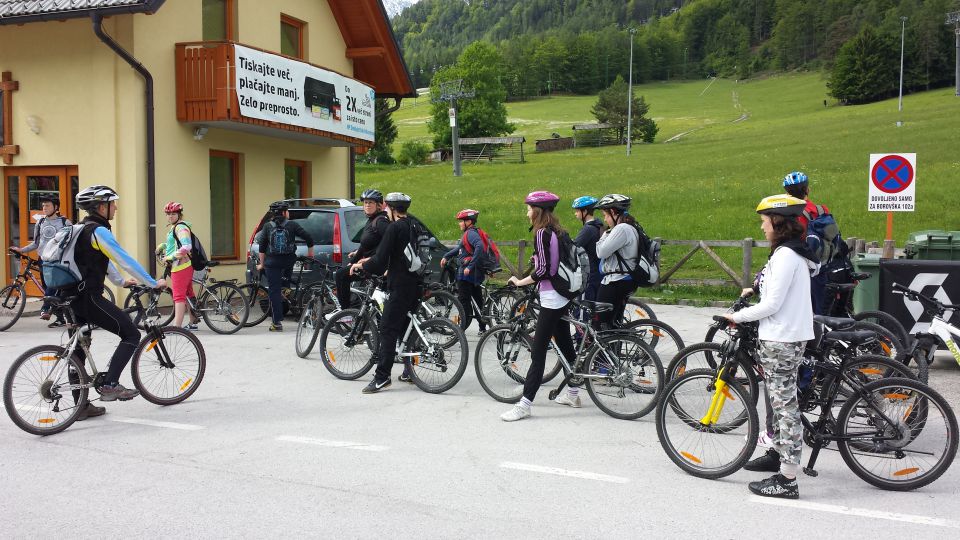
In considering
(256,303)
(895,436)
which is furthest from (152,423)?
(895,436)

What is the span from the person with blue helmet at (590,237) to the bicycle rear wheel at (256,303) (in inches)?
211

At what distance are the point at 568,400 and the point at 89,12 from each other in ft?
34.1

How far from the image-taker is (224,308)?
11680mm

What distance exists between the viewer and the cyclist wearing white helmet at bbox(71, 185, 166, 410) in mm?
6555

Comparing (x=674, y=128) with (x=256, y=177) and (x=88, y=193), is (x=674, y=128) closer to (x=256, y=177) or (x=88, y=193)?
(x=256, y=177)

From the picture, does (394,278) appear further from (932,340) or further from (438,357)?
(932,340)

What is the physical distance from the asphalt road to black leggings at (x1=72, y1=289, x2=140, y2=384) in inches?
21.0

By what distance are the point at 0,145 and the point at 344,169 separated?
24.8 ft

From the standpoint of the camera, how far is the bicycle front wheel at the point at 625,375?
22.2 ft

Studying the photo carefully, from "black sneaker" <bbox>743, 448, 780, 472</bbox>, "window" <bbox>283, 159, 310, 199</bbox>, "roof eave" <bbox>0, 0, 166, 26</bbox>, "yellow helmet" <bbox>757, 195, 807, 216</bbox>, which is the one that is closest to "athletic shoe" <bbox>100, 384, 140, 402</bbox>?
"black sneaker" <bbox>743, 448, 780, 472</bbox>

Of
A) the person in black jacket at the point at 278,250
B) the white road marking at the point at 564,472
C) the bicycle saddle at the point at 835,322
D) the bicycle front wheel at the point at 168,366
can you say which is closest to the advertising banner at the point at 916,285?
the bicycle saddle at the point at 835,322

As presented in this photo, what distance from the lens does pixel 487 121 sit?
8519 centimetres

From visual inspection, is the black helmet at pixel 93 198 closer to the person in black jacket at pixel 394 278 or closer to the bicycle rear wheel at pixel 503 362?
the person in black jacket at pixel 394 278

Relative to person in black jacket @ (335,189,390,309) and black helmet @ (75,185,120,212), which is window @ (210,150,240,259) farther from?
black helmet @ (75,185,120,212)
